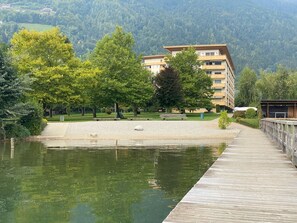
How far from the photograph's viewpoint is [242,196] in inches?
315

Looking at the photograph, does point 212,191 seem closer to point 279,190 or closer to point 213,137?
point 279,190

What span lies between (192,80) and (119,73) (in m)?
17.3

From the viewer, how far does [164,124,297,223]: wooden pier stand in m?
6.33

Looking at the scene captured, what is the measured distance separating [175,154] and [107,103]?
3746 centimetres

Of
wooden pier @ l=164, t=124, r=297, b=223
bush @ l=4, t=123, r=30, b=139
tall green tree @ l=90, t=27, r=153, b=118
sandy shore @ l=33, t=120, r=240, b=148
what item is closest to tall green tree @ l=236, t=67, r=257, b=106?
tall green tree @ l=90, t=27, r=153, b=118

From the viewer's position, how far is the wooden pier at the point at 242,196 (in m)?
6.33

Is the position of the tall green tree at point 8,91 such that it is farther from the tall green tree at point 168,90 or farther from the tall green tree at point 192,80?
the tall green tree at point 192,80

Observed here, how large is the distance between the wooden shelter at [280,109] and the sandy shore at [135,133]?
954cm

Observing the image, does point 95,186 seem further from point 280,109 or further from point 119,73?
point 119,73

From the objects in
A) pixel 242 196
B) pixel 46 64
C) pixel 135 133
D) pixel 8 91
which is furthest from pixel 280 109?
pixel 242 196

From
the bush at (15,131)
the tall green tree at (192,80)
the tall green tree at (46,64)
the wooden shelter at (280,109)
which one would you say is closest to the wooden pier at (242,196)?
the bush at (15,131)

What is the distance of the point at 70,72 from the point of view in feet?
172

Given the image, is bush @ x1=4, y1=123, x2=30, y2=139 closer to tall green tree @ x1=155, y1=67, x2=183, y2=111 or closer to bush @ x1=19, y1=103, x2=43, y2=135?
bush @ x1=19, y1=103, x2=43, y2=135

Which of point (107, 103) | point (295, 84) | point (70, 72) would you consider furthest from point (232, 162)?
point (295, 84)
